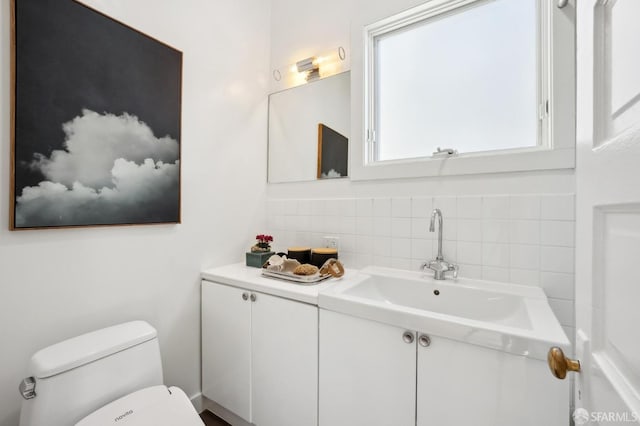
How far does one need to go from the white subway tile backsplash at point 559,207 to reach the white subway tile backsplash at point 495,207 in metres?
0.14

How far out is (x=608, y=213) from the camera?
420mm

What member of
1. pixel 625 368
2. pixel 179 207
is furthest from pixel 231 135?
pixel 625 368

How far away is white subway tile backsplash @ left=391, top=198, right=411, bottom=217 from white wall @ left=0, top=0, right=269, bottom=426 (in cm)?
99

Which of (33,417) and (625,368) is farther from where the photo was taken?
(33,417)

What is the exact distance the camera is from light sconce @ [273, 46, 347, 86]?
1786 mm

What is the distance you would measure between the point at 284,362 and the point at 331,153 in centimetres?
124

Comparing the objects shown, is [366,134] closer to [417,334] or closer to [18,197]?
[417,334]

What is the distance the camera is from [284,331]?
4.15ft

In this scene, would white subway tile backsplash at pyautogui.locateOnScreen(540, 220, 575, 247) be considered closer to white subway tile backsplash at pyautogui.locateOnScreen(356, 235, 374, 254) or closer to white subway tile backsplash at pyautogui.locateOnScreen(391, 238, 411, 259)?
white subway tile backsplash at pyautogui.locateOnScreen(391, 238, 411, 259)

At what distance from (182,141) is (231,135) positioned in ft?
1.16

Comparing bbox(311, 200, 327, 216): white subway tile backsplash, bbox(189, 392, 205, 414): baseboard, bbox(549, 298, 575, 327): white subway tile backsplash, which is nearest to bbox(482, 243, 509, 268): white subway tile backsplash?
bbox(549, 298, 575, 327): white subway tile backsplash

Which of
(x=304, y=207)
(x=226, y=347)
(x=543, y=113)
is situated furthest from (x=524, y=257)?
(x=226, y=347)

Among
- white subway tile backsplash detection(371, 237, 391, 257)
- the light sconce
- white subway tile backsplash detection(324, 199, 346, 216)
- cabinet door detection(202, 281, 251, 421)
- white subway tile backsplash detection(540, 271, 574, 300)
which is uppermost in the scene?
the light sconce

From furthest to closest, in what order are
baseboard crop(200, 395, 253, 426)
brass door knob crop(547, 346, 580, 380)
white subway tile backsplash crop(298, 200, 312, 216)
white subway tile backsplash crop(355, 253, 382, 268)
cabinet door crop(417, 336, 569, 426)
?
1. white subway tile backsplash crop(298, 200, 312, 216)
2. white subway tile backsplash crop(355, 253, 382, 268)
3. baseboard crop(200, 395, 253, 426)
4. cabinet door crop(417, 336, 569, 426)
5. brass door knob crop(547, 346, 580, 380)
